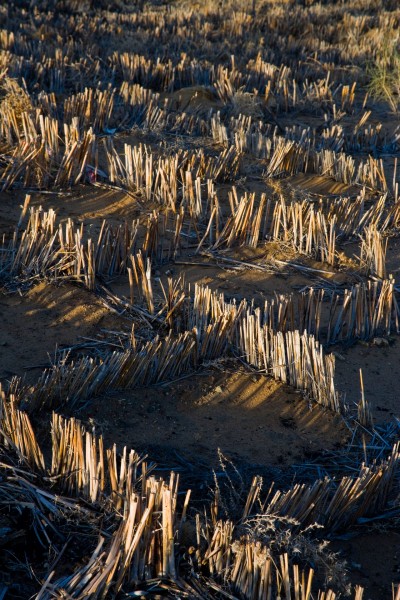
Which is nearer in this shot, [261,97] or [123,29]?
[261,97]

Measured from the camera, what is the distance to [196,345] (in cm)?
368

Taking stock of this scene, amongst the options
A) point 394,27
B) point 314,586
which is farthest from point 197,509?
point 394,27

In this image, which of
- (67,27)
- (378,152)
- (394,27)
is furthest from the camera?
(394,27)

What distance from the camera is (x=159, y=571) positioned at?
95.7 inches

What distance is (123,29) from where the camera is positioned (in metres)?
11.0

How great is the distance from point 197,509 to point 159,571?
341mm

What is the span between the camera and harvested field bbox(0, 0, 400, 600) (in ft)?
8.19

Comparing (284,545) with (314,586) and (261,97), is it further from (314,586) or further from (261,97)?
(261,97)

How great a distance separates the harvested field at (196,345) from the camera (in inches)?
98.3

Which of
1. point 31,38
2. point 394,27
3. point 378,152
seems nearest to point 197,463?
point 378,152

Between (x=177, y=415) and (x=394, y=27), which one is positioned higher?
(x=394, y=27)

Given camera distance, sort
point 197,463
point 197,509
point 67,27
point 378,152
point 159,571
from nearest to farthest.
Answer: point 159,571 < point 197,509 < point 197,463 < point 378,152 < point 67,27

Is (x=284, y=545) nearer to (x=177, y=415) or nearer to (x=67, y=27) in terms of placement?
(x=177, y=415)

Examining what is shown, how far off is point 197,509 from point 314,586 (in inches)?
20.0
